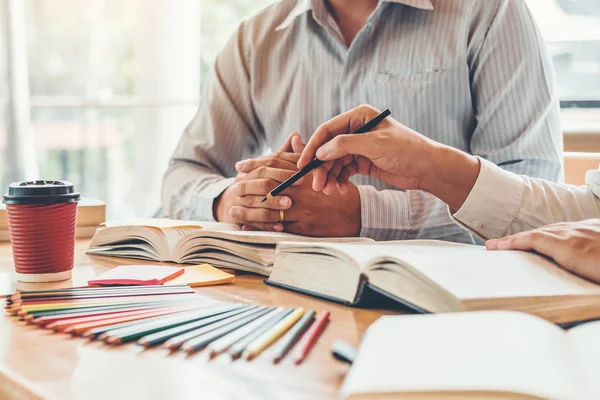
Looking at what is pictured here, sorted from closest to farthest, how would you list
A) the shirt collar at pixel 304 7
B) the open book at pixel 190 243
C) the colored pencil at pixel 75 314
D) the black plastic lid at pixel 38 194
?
1. the colored pencil at pixel 75 314
2. the black plastic lid at pixel 38 194
3. the open book at pixel 190 243
4. the shirt collar at pixel 304 7

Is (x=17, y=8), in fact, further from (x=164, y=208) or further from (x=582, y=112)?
(x=582, y=112)

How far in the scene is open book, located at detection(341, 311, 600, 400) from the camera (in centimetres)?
48

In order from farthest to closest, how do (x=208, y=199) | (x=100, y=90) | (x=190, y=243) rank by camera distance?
(x=100, y=90), (x=208, y=199), (x=190, y=243)

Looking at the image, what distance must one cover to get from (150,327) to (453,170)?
0.66 meters

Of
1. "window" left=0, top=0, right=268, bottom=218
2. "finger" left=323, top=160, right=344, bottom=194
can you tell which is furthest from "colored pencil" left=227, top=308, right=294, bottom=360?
"window" left=0, top=0, right=268, bottom=218

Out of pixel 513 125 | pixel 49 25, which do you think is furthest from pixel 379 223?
pixel 49 25

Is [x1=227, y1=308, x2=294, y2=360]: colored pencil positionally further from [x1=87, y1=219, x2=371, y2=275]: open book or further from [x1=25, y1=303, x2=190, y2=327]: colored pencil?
[x1=87, y1=219, x2=371, y2=275]: open book

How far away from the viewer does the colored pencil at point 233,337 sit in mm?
652

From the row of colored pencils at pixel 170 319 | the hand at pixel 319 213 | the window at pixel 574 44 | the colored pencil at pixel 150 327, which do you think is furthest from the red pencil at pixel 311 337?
the window at pixel 574 44

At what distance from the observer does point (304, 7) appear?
1.70m

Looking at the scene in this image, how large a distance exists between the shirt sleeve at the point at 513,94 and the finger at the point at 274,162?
1.45ft

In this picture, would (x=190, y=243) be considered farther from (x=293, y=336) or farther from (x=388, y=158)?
(x=293, y=336)

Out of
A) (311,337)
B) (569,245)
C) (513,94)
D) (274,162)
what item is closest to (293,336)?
(311,337)

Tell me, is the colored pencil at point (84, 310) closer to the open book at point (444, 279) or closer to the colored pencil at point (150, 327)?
the colored pencil at point (150, 327)
